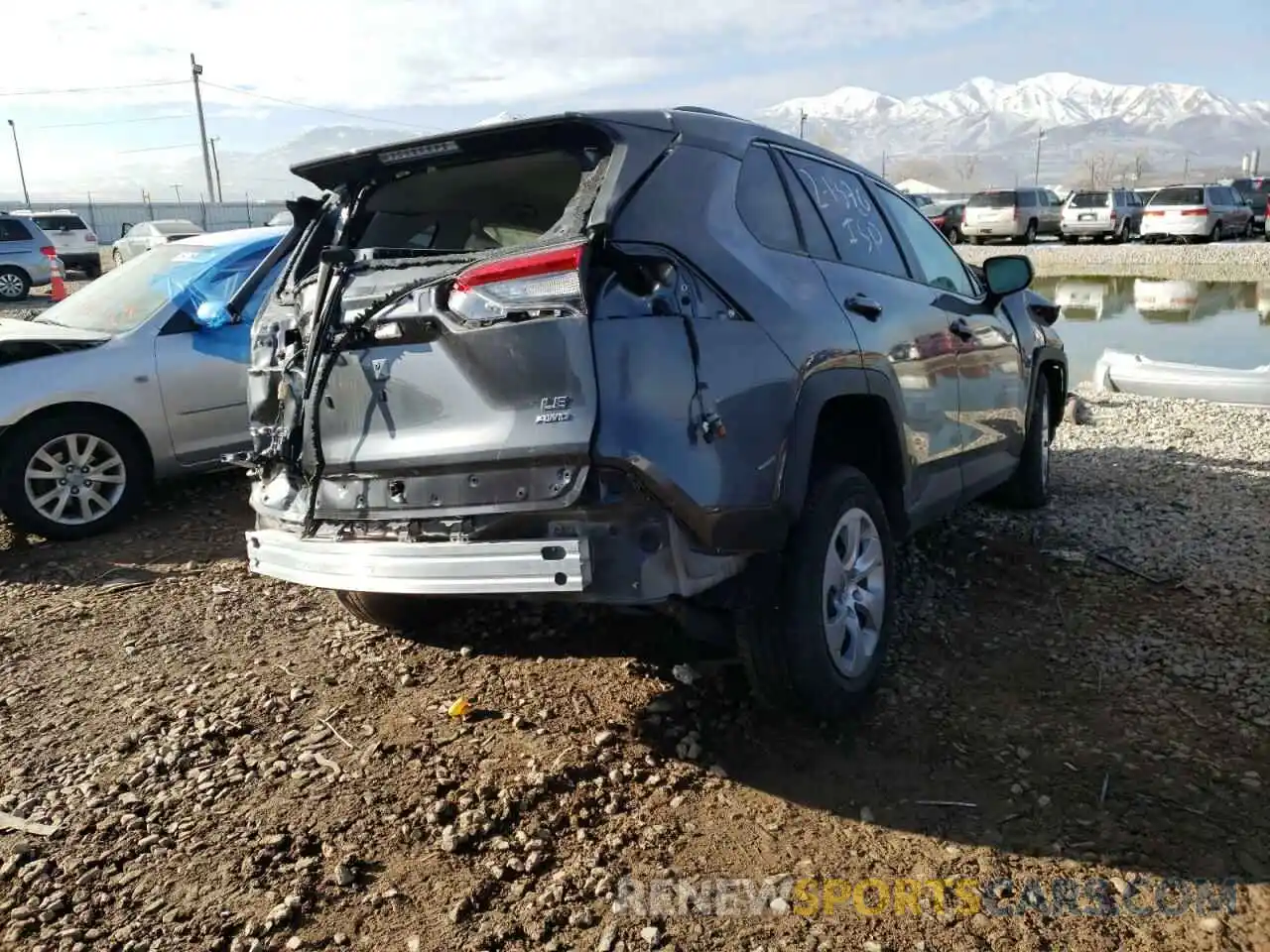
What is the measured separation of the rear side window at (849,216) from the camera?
12.3 feet

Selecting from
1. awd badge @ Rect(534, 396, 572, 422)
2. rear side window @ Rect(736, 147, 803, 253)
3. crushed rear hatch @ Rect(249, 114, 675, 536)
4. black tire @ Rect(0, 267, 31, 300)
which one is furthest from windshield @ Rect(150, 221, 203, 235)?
awd badge @ Rect(534, 396, 572, 422)

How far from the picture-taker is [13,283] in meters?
19.7

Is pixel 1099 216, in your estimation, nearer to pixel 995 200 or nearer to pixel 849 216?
pixel 995 200

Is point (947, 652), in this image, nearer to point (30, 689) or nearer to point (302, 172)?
point (302, 172)

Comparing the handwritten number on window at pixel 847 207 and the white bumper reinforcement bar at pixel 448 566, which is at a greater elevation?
the handwritten number on window at pixel 847 207

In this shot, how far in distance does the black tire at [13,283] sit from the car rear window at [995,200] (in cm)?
2646

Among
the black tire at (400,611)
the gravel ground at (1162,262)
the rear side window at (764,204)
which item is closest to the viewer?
the rear side window at (764,204)

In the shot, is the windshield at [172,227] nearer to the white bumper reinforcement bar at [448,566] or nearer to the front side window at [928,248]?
the front side window at [928,248]

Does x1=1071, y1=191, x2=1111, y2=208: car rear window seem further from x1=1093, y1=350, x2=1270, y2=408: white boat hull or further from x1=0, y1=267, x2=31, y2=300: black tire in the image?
x1=0, y1=267, x2=31, y2=300: black tire

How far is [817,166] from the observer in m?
3.88

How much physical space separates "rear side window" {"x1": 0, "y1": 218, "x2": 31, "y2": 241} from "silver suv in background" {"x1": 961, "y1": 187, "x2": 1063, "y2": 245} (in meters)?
26.0

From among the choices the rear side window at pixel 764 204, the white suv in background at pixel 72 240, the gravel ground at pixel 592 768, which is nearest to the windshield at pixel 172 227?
the white suv in background at pixel 72 240

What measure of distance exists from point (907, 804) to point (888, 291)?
1892mm

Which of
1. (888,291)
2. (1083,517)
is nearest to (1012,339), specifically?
(1083,517)
